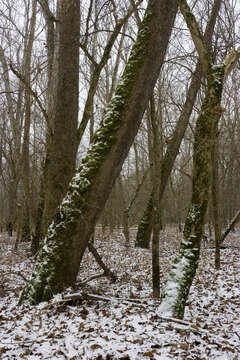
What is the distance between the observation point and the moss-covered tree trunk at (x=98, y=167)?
483 cm

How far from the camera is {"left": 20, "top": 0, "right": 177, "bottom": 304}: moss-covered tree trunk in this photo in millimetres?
4828

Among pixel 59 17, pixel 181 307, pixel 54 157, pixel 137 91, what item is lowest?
pixel 181 307

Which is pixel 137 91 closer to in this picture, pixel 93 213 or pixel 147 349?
pixel 93 213

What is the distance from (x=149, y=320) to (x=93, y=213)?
6.25ft

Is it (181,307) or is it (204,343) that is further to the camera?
(181,307)

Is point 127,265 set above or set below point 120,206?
below

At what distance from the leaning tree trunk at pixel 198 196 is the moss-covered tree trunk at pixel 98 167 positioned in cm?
99

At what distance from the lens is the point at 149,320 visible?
12.5 feet

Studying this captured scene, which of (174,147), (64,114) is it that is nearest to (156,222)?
(64,114)

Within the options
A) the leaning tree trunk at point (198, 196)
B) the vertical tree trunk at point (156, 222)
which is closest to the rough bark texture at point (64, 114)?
the vertical tree trunk at point (156, 222)

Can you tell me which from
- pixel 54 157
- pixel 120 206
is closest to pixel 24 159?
pixel 54 157

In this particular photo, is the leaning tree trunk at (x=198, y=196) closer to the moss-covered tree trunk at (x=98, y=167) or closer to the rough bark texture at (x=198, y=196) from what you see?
the rough bark texture at (x=198, y=196)

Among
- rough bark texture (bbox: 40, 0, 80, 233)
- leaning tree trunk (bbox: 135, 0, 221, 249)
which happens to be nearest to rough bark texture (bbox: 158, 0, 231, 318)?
rough bark texture (bbox: 40, 0, 80, 233)

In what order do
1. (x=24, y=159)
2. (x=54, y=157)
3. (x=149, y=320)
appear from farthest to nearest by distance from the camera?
1. (x=24, y=159)
2. (x=54, y=157)
3. (x=149, y=320)
